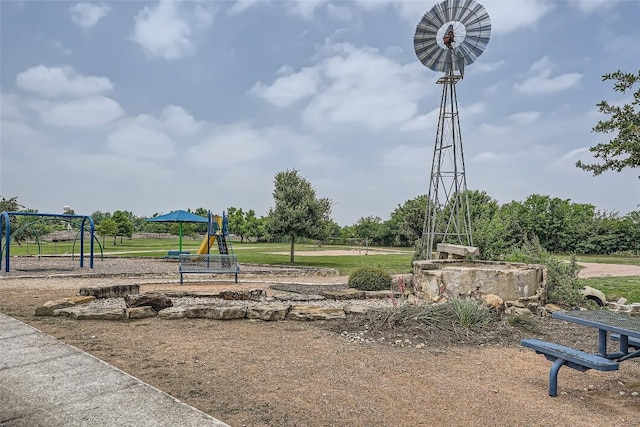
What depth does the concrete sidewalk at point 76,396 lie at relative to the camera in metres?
3.22

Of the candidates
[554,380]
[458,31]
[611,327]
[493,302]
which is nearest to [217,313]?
[493,302]

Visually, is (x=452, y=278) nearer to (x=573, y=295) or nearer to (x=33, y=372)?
(x=573, y=295)

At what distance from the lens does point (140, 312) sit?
6.88 m

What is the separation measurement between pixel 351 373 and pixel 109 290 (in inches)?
253

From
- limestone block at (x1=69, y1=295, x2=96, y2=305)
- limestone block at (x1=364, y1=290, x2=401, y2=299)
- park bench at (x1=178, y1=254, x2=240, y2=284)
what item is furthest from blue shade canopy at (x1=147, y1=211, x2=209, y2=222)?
limestone block at (x1=69, y1=295, x2=96, y2=305)

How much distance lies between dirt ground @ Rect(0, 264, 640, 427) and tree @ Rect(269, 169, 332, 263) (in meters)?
13.8

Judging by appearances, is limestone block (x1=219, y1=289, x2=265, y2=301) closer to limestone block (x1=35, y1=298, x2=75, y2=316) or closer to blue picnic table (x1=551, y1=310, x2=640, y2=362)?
limestone block (x1=35, y1=298, x2=75, y2=316)

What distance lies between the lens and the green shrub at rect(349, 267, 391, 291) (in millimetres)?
11266

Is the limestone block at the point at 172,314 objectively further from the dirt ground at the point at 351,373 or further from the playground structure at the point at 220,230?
the playground structure at the point at 220,230

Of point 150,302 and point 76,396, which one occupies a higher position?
point 150,302

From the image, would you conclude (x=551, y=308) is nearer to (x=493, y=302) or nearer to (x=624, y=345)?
(x=493, y=302)

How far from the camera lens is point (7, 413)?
3354 millimetres

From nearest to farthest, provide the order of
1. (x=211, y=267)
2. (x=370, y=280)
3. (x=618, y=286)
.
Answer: (x=370, y=280) → (x=211, y=267) → (x=618, y=286)

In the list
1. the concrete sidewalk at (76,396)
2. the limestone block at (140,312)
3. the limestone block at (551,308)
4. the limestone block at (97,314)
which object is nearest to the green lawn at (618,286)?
the limestone block at (551,308)
